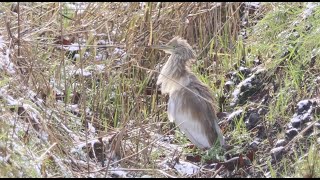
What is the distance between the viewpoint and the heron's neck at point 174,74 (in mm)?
5891

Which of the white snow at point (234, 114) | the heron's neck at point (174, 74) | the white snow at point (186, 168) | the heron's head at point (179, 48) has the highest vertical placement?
the heron's head at point (179, 48)

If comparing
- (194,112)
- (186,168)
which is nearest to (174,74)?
(194,112)

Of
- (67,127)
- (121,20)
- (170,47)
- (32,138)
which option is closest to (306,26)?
(170,47)

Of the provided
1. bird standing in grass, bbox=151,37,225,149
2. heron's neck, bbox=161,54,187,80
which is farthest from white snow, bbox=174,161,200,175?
heron's neck, bbox=161,54,187,80

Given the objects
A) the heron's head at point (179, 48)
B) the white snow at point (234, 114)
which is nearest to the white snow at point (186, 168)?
the white snow at point (234, 114)

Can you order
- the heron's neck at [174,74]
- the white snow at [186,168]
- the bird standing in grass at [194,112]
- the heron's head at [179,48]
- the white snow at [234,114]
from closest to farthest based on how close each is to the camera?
1. the white snow at [186,168]
2. the bird standing in grass at [194,112]
3. the white snow at [234,114]
4. the heron's neck at [174,74]
5. the heron's head at [179,48]

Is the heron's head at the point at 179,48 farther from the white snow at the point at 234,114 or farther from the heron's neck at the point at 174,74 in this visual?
the white snow at the point at 234,114

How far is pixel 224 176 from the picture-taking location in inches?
196

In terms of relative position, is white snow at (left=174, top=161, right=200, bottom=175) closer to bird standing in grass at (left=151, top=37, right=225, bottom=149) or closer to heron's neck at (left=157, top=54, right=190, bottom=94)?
bird standing in grass at (left=151, top=37, right=225, bottom=149)

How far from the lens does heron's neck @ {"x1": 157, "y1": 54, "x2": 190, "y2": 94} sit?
589 cm

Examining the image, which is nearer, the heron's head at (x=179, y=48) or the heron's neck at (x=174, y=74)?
the heron's neck at (x=174, y=74)

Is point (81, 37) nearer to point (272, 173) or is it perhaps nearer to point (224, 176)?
point (224, 176)

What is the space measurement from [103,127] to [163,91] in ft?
1.85

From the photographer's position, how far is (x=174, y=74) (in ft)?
19.6
